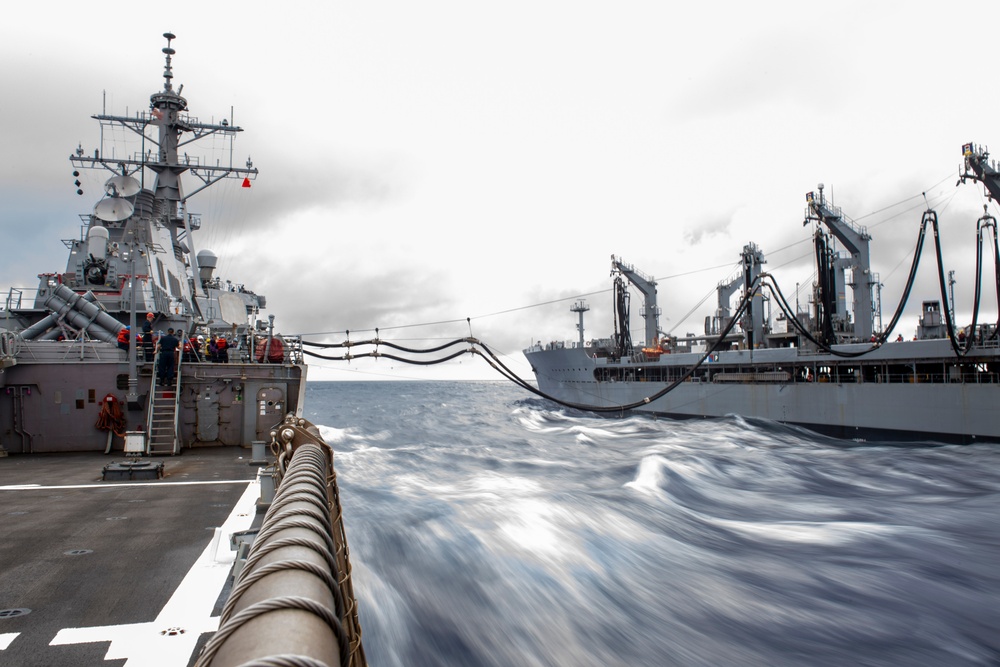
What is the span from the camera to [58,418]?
12.8m

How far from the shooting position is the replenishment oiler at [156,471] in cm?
204

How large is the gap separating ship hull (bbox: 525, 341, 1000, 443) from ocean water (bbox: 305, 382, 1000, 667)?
7.19 metres

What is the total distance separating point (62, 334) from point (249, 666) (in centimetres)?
1850

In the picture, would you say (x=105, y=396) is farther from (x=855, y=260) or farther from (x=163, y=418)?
(x=855, y=260)

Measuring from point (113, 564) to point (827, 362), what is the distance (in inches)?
1260

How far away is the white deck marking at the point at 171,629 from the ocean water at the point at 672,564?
5.82ft

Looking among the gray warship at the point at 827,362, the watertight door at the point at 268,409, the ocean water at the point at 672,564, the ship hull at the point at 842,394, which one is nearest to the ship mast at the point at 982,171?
the gray warship at the point at 827,362

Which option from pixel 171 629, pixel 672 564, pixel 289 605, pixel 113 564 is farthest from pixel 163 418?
pixel 289 605

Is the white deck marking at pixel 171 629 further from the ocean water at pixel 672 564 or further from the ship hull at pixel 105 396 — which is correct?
the ship hull at pixel 105 396

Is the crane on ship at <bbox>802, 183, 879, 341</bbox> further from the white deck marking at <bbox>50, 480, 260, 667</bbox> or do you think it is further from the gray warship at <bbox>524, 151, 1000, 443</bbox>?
the white deck marking at <bbox>50, 480, 260, 667</bbox>

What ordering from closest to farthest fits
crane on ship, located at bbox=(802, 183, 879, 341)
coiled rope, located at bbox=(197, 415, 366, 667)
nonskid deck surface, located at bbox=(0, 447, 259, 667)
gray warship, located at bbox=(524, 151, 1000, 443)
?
coiled rope, located at bbox=(197, 415, 366, 667)
nonskid deck surface, located at bbox=(0, 447, 259, 667)
gray warship, located at bbox=(524, 151, 1000, 443)
crane on ship, located at bbox=(802, 183, 879, 341)

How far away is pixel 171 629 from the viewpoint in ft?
13.2

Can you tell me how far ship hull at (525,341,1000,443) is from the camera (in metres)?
23.7

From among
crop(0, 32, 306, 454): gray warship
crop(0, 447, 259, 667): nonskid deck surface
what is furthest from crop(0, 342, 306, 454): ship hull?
crop(0, 447, 259, 667): nonskid deck surface
